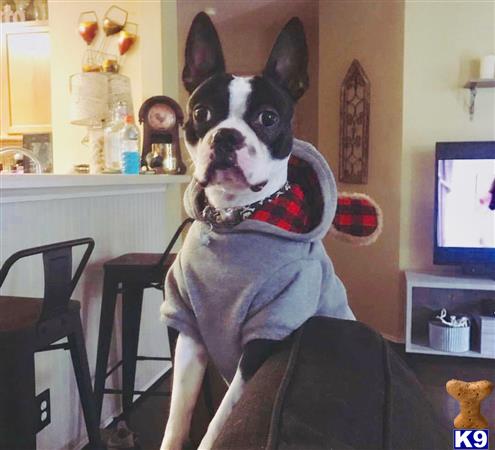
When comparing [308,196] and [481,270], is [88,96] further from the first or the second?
[481,270]

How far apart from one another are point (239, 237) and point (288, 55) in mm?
360

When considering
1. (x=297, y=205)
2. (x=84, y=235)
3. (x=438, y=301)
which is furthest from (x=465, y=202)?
(x=297, y=205)

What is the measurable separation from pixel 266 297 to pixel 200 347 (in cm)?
21

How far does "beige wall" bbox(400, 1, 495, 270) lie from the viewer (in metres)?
3.29

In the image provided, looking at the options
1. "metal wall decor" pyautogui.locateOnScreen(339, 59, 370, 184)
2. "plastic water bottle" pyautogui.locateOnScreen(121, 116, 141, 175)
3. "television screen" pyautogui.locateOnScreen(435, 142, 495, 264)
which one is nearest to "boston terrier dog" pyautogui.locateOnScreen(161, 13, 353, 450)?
"plastic water bottle" pyautogui.locateOnScreen(121, 116, 141, 175)

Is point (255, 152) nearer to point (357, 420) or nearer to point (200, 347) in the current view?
point (200, 347)

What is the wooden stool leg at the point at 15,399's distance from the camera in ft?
3.90

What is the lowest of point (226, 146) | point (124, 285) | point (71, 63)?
point (124, 285)

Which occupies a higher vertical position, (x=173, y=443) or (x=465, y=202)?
(x=465, y=202)

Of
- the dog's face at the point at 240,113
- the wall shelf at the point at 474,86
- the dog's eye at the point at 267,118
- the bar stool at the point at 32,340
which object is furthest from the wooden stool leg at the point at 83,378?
the wall shelf at the point at 474,86

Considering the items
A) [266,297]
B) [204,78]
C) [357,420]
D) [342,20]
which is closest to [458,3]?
[342,20]

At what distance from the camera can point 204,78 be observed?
3.42 ft

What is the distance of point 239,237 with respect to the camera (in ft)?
3.15

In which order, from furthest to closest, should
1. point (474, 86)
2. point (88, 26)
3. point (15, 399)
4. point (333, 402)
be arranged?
point (474, 86) → point (88, 26) → point (15, 399) → point (333, 402)
